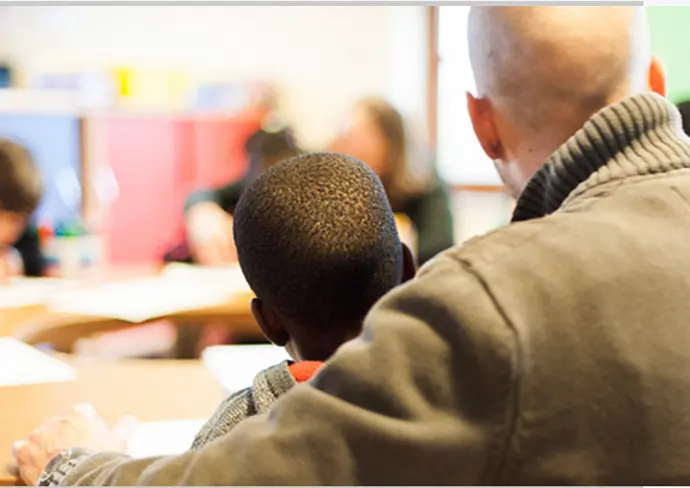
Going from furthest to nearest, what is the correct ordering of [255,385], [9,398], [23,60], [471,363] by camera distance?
[23,60], [9,398], [255,385], [471,363]

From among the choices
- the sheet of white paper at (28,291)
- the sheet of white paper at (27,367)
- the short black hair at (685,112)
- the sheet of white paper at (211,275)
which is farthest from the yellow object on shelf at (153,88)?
the short black hair at (685,112)

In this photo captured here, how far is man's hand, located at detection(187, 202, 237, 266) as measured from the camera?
255 cm

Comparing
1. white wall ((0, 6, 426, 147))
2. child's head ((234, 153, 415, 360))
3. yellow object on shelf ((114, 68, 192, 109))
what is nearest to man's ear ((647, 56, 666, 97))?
child's head ((234, 153, 415, 360))

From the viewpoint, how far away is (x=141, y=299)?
1.93m

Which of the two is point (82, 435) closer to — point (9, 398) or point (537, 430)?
point (9, 398)

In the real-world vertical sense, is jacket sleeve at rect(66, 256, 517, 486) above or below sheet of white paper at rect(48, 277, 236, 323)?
above

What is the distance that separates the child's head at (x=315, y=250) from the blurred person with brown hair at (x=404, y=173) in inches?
69.7

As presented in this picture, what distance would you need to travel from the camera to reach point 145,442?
1012 millimetres

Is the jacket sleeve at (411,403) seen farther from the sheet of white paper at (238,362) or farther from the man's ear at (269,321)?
the sheet of white paper at (238,362)

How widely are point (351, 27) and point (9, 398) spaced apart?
359cm

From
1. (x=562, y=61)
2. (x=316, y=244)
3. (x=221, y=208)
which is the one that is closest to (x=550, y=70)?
(x=562, y=61)

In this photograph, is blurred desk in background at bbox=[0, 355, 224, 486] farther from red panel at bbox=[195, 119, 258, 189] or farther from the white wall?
the white wall

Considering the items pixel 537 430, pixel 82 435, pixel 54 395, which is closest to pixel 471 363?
pixel 537 430

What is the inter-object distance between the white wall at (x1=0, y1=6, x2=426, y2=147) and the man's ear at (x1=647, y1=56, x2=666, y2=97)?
3515 millimetres
